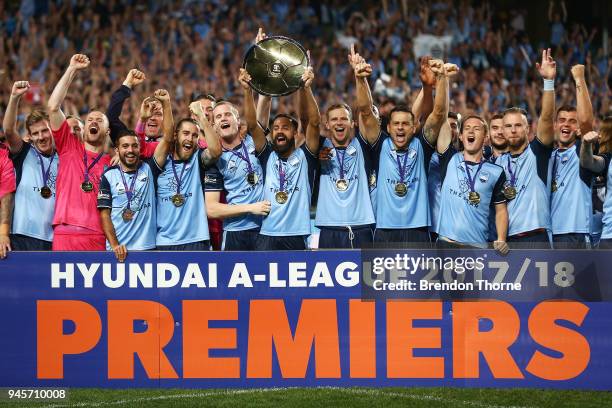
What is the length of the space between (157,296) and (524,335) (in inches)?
99.0

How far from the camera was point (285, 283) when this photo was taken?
709cm

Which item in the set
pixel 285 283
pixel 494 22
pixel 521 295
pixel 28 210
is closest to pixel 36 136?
pixel 28 210

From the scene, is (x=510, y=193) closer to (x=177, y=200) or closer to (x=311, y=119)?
(x=311, y=119)

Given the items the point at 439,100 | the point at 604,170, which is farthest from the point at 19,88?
the point at 604,170

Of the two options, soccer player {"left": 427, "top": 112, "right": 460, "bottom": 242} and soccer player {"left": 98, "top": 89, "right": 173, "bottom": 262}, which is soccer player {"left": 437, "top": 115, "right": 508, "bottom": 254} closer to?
soccer player {"left": 427, "top": 112, "right": 460, "bottom": 242}

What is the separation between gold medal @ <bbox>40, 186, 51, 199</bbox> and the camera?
8078 mm

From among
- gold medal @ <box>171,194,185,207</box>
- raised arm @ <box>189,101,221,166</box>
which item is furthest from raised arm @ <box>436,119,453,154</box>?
gold medal @ <box>171,194,185,207</box>

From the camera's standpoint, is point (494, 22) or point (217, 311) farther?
point (494, 22)

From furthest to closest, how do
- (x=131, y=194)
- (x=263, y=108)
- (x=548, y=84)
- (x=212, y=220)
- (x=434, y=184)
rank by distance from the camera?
(x=212, y=220), (x=263, y=108), (x=434, y=184), (x=131, y=194), (x=548, y=84)

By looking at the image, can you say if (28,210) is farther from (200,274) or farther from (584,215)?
(584,215)

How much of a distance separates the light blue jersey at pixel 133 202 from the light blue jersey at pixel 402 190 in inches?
69.0

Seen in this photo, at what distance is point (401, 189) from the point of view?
7.97 metres

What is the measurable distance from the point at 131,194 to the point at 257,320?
1529 millimetres

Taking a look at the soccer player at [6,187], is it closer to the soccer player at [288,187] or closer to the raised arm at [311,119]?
the soccer player at [288,187]
